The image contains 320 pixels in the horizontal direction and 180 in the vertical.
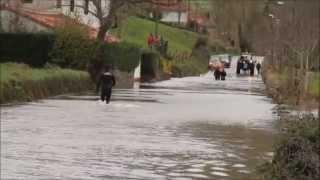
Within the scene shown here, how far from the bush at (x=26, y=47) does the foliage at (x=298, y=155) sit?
32647 millimetres

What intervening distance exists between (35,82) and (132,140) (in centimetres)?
1526

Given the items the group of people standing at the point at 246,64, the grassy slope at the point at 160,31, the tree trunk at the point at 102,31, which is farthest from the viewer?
the group of people standing at the point at 246,64

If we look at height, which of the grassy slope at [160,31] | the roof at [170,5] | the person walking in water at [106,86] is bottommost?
the person walking in water at [106,86]

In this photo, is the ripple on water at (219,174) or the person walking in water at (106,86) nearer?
the ripple on water at (219,174)

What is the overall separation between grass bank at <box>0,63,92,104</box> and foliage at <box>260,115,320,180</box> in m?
19.7

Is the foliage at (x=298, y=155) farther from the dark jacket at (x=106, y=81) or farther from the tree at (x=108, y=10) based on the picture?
the dark jacket at (x=106, y=81)

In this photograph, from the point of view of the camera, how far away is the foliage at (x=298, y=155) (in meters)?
11.3

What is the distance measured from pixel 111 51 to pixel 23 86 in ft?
56.6

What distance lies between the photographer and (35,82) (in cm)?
3488

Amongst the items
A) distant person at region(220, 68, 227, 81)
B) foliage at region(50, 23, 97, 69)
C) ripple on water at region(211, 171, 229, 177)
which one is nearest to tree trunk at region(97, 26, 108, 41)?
foliage at region(50, 23, 97, 69)

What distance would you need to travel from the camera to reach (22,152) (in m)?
17.0

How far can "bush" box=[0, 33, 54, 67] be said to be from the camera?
44594 mm

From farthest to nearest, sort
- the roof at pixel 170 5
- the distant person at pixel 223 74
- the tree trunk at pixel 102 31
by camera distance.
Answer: the distant person at pixel 223 74 < the tree trunk at pixel 102 31 < the roof at pixel 170 5

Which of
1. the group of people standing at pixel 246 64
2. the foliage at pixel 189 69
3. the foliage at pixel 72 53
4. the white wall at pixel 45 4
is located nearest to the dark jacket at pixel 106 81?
the foliage at pixel 72 53
